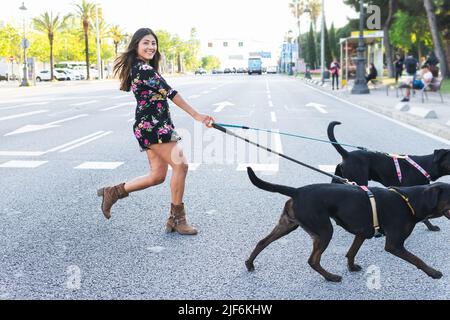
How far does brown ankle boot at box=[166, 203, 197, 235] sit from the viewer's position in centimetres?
541

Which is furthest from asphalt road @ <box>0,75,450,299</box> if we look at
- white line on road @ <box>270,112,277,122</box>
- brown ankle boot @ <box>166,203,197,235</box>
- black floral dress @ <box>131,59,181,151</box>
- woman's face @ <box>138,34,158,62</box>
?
white line on road @ <box>270,112,277,122</box>

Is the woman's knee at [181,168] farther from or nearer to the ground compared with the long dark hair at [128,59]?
nearer to the ground

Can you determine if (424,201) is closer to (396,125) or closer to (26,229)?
(26,229)

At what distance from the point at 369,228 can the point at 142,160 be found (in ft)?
20.8

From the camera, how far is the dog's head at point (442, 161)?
520 centimetres

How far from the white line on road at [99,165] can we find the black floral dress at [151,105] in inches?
155

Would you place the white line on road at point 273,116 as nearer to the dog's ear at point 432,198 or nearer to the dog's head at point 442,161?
the dog's head at point 442,161

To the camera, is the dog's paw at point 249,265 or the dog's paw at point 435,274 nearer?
the dog's paw at point 435,274

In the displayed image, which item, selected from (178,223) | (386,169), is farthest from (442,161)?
(178,223)

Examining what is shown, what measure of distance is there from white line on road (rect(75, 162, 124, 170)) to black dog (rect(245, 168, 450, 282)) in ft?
17.7

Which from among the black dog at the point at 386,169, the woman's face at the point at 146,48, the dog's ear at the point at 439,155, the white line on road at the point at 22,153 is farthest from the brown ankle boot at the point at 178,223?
the white line on road at the point at 22,153

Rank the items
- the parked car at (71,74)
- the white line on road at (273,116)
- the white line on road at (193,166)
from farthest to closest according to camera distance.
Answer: the parked car at (71,74), the white line on road at (273,116), the white line on road at (193,166)

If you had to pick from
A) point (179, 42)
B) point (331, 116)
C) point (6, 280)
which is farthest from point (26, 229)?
point (179, 42)
